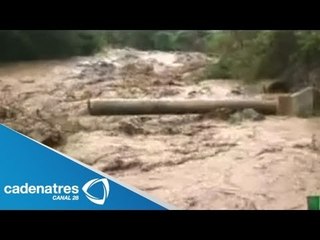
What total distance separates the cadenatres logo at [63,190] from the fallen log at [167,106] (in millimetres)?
406

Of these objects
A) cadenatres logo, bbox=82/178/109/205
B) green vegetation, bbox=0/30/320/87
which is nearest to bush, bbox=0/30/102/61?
green vegetation, bbox=0/30/320/87

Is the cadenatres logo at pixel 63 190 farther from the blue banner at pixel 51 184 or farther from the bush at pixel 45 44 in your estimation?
the bush at pixel 45 44

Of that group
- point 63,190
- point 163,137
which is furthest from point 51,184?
point 163,137

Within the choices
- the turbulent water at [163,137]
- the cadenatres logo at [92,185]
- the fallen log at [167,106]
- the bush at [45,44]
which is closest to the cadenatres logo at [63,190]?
the cadenatres logo at [92,185]

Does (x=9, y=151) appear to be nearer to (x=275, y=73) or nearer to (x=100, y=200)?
(x=100, y=200)

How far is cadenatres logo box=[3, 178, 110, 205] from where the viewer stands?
11.9 feet

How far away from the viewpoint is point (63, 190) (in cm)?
364

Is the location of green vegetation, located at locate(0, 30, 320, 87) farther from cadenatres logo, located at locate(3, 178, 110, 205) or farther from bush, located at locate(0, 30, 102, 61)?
cadenatres logo, located at locate(3, 178, 110, 205)

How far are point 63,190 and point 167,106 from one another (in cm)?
75

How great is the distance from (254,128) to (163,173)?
58 cm

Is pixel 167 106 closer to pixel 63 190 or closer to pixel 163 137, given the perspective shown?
pixel 163 137

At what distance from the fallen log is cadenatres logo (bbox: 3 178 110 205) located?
0.41 meters
